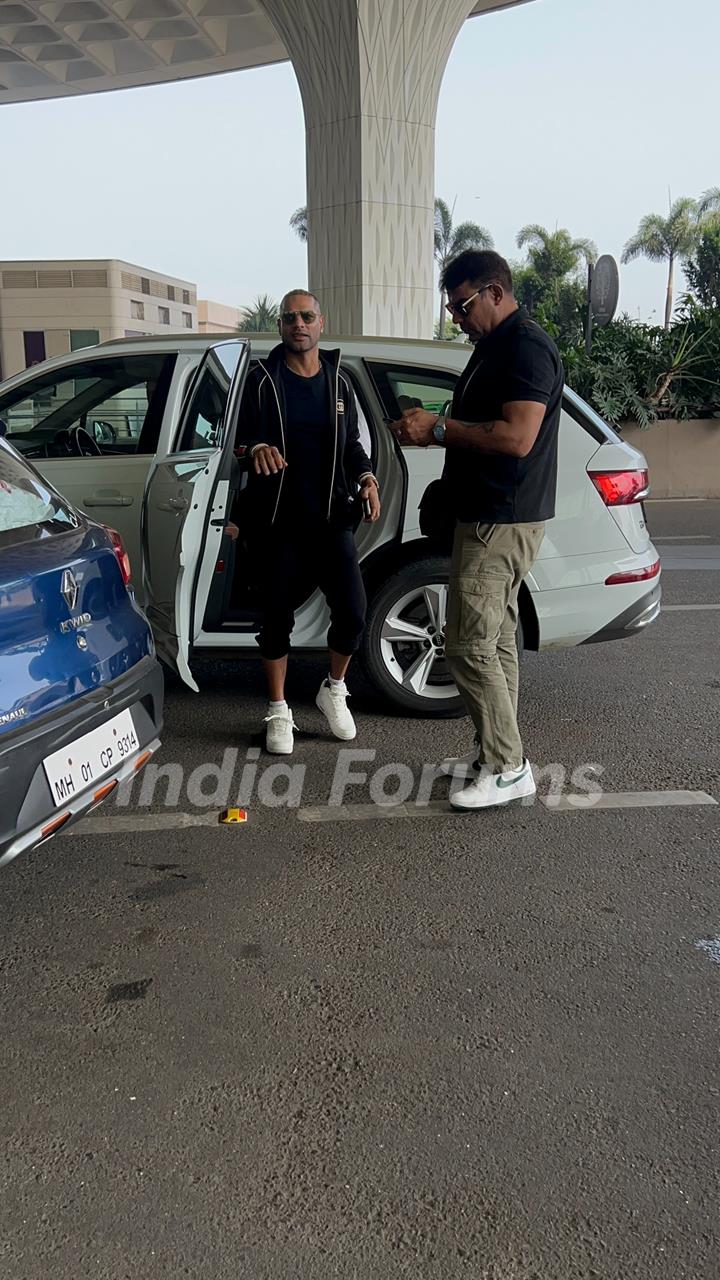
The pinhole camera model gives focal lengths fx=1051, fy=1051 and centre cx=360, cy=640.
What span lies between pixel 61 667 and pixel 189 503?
53.2 inches

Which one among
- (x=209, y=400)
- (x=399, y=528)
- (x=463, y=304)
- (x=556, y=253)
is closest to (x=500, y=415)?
(x=463, y=304)

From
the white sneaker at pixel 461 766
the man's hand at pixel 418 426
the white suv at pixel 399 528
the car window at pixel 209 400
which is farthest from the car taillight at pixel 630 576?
the car window at pixel 209 400

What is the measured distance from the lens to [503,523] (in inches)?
140

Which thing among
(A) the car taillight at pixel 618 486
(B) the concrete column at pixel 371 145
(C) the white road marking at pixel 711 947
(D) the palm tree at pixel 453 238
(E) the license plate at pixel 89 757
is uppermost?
(D) the palm tree at pixel 453 238

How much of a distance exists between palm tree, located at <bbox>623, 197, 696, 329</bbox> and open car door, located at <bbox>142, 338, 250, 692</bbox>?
2960 inches

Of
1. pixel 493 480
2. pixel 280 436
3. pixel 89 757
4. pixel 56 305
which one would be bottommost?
pixel 89 757

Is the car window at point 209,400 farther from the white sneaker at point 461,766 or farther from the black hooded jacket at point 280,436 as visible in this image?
the white sneaker at point 461,766

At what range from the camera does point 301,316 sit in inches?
159

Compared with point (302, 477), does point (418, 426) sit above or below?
above

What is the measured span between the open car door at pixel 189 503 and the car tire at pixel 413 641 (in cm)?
85

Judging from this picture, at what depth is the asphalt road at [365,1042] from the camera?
1.90m

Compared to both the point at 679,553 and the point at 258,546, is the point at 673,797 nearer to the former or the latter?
the point at 258,546

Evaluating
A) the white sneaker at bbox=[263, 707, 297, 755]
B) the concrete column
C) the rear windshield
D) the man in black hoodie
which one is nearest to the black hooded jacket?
the man in black hoodie

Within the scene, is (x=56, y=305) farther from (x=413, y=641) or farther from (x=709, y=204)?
(x=413, y=641)
